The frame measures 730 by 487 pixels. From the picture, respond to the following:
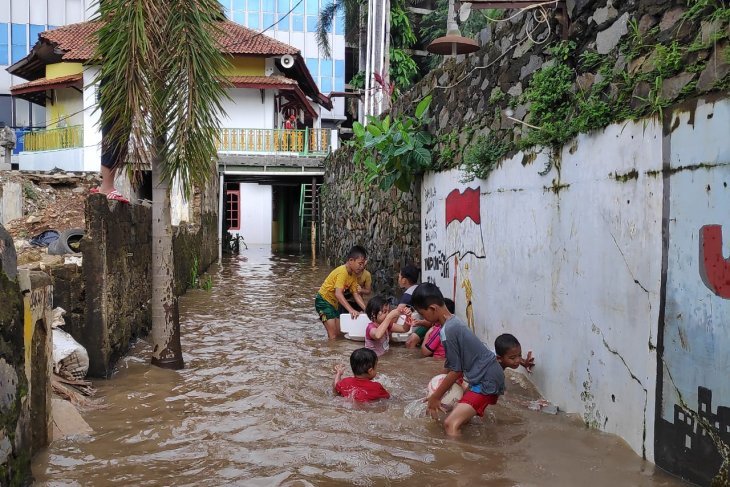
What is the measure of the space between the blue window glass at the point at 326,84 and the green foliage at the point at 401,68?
13.7 feet

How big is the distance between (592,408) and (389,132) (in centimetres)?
530

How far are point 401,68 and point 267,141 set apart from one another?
10.6 m

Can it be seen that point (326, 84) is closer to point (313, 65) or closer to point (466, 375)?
point (313, 65)

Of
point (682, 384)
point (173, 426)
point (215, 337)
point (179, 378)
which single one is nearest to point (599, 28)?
point (682, 384)

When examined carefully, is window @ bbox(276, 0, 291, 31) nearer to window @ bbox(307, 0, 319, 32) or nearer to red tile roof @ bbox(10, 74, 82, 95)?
window @ bbox(307, 0, 319, 32)

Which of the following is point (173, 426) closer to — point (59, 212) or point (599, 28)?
point (599, 28)

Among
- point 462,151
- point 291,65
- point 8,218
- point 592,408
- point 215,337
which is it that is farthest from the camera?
point 291,65

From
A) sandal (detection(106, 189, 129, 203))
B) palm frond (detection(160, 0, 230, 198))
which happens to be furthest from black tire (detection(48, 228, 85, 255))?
palm frond (detection(160, 0, 230, 198))

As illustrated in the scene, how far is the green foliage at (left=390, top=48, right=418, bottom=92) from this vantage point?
31516 millimetres

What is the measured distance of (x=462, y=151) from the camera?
305 inches

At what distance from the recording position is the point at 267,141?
2392 cm

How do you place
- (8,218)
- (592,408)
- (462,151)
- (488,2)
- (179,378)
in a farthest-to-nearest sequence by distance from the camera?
(8,218), (462,151), (179,378), (488,2), (592,408)

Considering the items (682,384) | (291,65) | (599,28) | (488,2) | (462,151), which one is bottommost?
(682,384)

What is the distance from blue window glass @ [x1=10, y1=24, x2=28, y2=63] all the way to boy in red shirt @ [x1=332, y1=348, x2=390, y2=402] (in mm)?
30656
